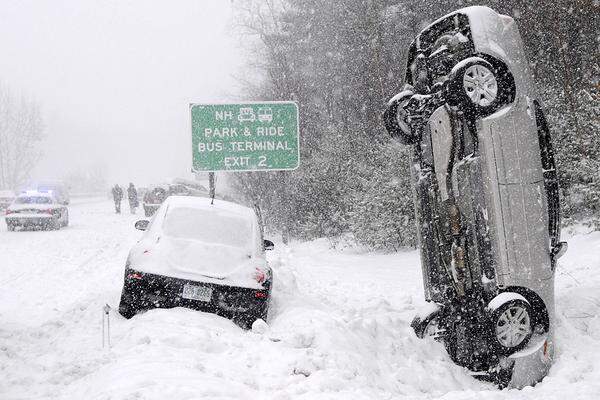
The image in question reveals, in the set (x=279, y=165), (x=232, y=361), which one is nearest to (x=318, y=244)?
(x=279, y=165)

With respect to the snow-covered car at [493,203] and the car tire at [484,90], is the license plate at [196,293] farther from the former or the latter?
the car tire at [484,90]

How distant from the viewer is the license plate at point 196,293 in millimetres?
6434

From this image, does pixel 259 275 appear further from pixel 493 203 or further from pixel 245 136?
pixel 245 136

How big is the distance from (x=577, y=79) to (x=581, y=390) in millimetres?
13400

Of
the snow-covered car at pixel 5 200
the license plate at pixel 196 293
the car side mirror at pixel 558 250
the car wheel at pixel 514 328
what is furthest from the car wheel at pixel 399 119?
the snow-covered car at pixel 5 200

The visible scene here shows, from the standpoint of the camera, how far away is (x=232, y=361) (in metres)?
4.74

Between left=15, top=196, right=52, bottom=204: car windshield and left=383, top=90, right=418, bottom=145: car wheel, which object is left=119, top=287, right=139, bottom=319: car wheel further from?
left=15, top=196, right=52, bottom=204: car windshield

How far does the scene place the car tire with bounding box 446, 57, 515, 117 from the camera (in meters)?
4.79

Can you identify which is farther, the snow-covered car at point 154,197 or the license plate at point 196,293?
the snow-covered car at point 154,197

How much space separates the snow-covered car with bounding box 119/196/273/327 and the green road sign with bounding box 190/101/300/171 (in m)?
5.42

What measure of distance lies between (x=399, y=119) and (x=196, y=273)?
285cm

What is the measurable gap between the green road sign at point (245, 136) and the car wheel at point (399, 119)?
7.11m

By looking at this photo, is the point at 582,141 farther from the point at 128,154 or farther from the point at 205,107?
the point at 128,154

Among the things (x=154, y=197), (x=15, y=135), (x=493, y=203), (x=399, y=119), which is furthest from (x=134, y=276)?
(x=15, y=135)
